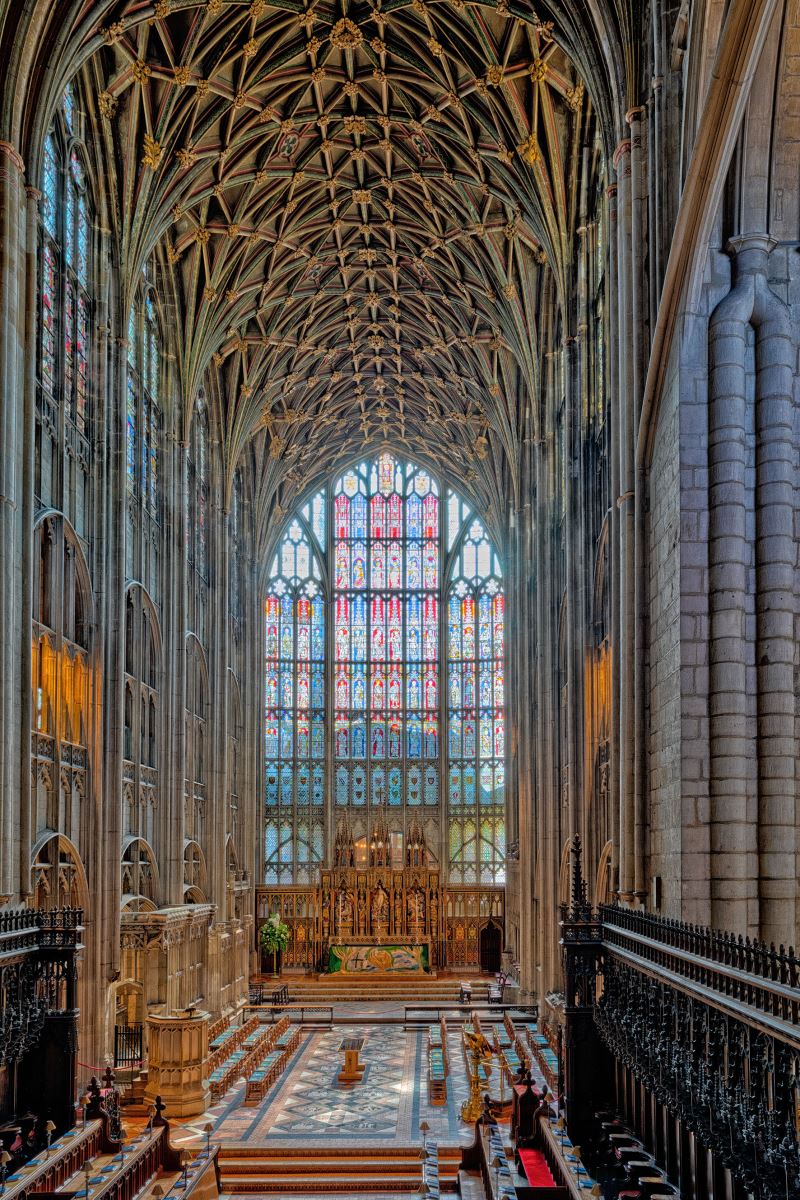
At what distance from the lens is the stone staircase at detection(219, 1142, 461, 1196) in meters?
20.1

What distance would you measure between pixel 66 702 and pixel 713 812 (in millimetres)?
13963

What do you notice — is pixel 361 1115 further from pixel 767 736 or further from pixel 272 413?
pixel 272 413

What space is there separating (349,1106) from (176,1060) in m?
3.96

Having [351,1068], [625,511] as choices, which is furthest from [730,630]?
[351,1068]

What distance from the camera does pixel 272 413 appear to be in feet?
156

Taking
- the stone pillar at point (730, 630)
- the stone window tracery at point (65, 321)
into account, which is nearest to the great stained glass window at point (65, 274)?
the stone window tracery at point (65, 321)

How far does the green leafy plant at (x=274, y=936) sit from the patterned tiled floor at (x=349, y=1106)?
13.8 m

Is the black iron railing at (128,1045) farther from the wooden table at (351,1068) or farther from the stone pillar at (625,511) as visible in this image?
the stone pillar at (625,511)

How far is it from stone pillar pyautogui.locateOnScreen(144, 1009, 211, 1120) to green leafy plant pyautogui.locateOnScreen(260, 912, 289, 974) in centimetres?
2295

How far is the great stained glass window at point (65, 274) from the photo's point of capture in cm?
2381

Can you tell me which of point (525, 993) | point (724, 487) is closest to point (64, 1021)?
point (724, 487)

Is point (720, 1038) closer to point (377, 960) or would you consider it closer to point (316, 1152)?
point (316, 1152)

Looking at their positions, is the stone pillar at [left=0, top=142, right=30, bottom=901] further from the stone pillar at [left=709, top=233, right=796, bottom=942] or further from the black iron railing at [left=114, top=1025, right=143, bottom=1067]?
the stone pillar at [left=709, top=233, right=796, bottom=942]

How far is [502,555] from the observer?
49.9 meters
